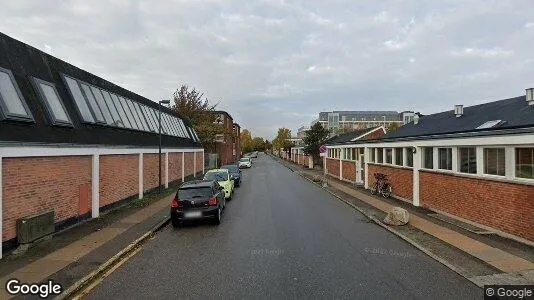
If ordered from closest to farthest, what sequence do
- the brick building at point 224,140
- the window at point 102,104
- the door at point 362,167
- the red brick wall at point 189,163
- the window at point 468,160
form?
the window at point 468,160 → the window at point 102,104 → the door at point 362,167 → the red brick wall at point 189,163 → the brick building at point 224,140

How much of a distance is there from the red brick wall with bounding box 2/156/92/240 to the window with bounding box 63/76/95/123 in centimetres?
161

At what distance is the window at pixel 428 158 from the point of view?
53.4ft

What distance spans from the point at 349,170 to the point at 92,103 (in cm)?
2115

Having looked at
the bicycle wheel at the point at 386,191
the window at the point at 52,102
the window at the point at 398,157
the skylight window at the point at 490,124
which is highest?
the window at the point at 52,102

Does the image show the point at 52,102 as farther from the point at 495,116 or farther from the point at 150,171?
the point at 495,116

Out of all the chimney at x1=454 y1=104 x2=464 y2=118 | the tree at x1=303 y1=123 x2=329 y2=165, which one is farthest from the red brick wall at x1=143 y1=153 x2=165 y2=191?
the tree at x1=303 y1=123 x2=329 y2=165

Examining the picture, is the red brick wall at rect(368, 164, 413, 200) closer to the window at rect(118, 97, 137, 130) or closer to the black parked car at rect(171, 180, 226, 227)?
the black parked car at rect(171, 180, 226, 227)

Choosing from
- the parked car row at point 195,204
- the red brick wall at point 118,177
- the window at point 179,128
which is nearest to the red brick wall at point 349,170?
the window at point 179,128

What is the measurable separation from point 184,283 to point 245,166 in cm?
5026

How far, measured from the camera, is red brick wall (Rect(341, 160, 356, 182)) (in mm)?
31016

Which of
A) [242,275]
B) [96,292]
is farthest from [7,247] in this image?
[242,275]

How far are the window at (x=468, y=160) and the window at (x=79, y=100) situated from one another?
41.2 ft

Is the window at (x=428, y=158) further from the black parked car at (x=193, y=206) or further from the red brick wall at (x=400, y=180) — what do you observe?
the black parked car at (x=193, y=206)

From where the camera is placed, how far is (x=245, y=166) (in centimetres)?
5759
